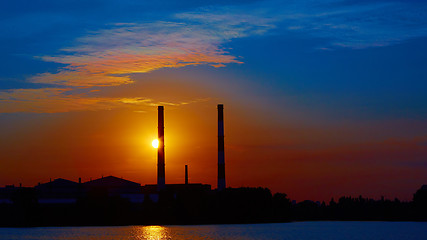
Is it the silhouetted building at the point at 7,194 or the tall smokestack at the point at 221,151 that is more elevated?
the tall smokestack at the point at 221,151

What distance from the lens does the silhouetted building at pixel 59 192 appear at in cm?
12312

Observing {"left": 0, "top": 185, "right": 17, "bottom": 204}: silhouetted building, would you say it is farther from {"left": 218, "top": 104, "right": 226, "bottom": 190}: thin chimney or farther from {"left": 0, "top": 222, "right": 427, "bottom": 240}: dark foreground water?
{"left": 218, "top": 104, "right": 226, "bottom": 190}: thin chimney

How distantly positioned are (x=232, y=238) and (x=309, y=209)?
334 ft

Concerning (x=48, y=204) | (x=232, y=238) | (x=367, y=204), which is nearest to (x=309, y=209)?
(x=367, y=204)

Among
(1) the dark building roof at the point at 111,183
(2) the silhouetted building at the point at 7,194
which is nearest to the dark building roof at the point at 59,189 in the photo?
(1) the dark building roof at the point at 111,183

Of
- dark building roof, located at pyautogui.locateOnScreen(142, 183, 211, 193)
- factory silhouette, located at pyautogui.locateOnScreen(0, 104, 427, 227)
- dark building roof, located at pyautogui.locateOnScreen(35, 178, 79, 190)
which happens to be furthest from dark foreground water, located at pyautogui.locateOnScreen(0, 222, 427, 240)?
dark building roof, located at pyautogui.locateOnScreen(35, 178, 79, 190)

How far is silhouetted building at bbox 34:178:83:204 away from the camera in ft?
404

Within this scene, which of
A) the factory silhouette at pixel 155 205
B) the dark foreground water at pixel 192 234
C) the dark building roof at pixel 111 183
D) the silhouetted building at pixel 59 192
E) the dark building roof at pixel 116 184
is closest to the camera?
the dark foreground water at pixel 192 234

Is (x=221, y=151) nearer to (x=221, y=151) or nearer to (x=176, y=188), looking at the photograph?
(x=221, y=151)

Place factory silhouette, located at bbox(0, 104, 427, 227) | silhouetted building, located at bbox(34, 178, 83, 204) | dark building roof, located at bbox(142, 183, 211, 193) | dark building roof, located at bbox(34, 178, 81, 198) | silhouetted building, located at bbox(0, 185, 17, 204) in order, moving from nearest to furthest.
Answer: factory silhouette, located at bbox(0, 104, 427, 227), silhouetted building, located at bbox(34, 178, 83, 204), silhouetted building, located at bbox(0, 185, 17, 204), dark building roof, located at bbox(34, 178, 81, 198), dark building roof, located at bbox(142, 183, 211, 193)

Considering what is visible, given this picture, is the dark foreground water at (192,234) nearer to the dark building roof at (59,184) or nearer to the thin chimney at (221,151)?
the thin chimney at (221,151)

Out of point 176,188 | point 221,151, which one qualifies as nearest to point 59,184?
point 176,188

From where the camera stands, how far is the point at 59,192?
133 meters

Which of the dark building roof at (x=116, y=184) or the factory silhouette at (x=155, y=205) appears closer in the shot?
the factory silhouette at (x=155, y=205)
